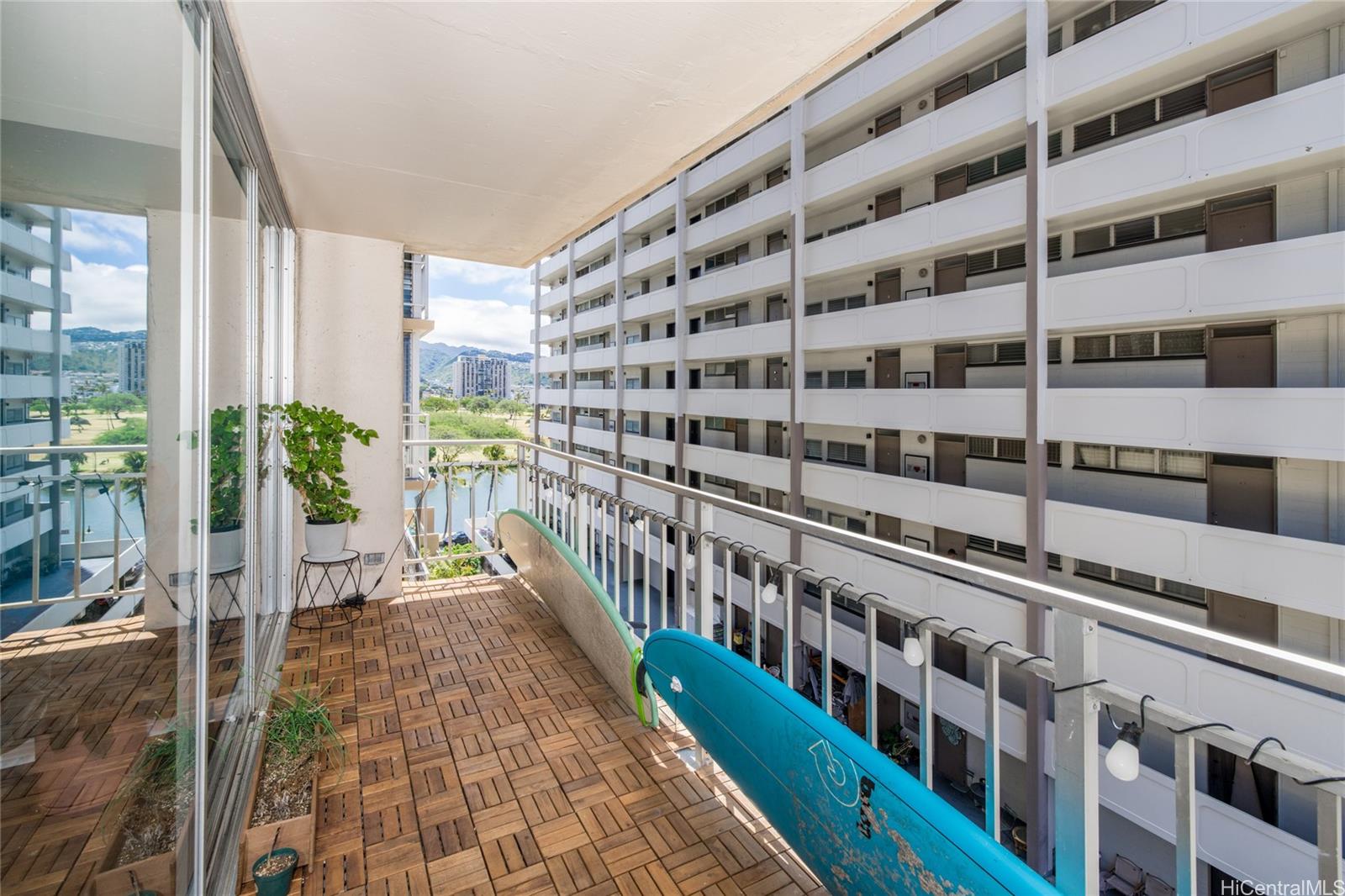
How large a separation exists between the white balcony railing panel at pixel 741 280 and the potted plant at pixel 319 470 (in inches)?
418

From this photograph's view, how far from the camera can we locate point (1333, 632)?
6246 millimetres

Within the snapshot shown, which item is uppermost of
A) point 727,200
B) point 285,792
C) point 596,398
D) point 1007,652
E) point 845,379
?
point 727,200

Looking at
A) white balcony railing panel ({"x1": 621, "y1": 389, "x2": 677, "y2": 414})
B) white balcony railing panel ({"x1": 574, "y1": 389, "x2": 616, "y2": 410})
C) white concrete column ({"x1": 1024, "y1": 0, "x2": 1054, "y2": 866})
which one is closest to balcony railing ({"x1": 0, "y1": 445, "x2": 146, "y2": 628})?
white concrete column ({"x1": 1024, "y1": 0, "x2": 1054, "y2": 866})

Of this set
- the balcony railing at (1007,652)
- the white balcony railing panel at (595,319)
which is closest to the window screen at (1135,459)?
the balcony railing at (1007,652)

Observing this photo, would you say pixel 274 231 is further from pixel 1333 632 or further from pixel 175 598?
pixel 1333 632

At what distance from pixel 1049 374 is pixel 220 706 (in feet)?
32.4

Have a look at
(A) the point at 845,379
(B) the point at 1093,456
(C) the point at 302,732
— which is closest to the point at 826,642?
(C) the point at 302,732

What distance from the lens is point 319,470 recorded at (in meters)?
3.41

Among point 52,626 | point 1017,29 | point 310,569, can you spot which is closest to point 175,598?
point 52,626

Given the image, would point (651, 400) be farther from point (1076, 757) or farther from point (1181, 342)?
point (1076, 757)

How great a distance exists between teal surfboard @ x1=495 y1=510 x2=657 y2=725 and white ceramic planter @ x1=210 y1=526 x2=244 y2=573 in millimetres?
1357

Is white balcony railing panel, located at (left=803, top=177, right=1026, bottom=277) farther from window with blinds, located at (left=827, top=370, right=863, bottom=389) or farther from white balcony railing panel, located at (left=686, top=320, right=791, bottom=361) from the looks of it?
window with blinds, located at (left=827, top=370, right=863, bottom=389)

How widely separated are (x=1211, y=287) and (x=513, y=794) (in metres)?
8.44

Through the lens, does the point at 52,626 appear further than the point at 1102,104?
No
